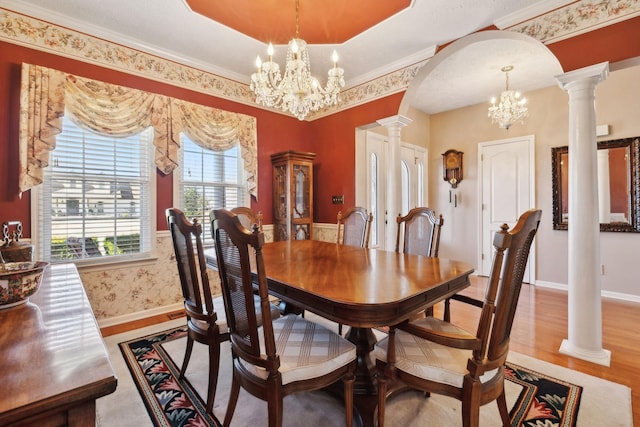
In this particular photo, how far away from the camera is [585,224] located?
88.0 inches

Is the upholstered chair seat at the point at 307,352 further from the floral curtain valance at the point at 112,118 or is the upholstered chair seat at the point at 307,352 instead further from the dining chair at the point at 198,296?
the floral curtain valance at the point at 112,118

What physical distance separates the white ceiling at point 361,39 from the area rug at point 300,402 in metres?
2.77

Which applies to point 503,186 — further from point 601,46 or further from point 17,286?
point 17,286

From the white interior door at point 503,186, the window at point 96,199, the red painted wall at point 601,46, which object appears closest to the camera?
the red painted wall at point 601,46

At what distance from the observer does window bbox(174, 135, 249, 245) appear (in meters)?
3.38

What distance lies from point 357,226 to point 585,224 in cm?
177

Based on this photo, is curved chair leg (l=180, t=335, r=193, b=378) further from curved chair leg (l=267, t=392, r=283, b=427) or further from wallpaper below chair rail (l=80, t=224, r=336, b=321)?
wallpaper below chair rail (l=80, t=224, r=336, b=321)

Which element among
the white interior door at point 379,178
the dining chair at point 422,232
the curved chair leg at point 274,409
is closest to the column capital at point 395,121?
the white interior door at point 379,178

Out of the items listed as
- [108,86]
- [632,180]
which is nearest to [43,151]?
[108,86]

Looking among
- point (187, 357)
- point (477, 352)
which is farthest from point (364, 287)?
point (187, 357)

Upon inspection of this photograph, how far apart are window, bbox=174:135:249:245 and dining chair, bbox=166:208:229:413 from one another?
5.64ft

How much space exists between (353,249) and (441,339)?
1.28 metres

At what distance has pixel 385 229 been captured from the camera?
4516 mm

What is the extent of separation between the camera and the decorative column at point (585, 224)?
7.25 ft
